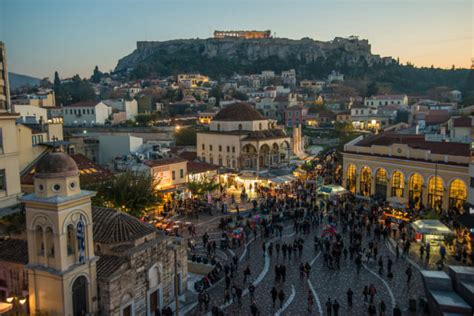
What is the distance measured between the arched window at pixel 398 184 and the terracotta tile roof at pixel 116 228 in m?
22.5

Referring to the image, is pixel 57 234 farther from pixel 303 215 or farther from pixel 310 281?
pixel 303 215

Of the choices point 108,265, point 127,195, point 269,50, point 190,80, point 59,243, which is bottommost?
point 108,265

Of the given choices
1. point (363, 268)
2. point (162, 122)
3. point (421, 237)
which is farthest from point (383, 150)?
point (162, 122)

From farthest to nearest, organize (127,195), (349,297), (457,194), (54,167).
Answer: (457,194) < (127,195) < (349,297) < (54,167)

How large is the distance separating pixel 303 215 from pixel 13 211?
54.7 feet

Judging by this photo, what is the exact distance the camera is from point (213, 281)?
19078 millimetres

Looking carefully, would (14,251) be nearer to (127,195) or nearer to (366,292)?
(127,195)

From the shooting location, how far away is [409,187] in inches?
1276

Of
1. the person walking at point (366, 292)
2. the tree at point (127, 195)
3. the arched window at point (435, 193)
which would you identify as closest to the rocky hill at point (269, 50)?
the arched window at point (435, 193)

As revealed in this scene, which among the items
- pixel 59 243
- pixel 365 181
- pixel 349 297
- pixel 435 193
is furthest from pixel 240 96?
pixel 59 243

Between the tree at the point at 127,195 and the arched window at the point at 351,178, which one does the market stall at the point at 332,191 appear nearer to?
the arched window at the point at 351,178

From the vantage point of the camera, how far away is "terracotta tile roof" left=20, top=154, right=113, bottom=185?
27117 mm

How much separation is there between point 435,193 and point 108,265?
23.8m

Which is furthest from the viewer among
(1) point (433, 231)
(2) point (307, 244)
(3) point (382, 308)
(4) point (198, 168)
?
(4) point (198, 168)
